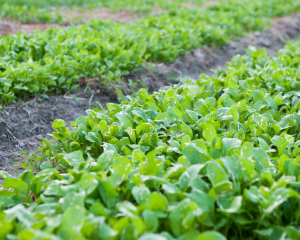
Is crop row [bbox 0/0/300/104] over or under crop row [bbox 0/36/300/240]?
over

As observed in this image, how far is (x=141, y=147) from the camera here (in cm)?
212

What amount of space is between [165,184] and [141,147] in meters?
0.60

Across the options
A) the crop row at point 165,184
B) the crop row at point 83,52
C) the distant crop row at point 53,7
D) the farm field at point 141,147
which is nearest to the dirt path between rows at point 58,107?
the farm field at point 141,147

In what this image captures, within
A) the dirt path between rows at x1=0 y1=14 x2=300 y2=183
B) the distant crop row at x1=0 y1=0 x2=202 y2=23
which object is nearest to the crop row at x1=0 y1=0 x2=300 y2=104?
the dirt path between rows at x1=0 y1=14 x2=300 y2=183

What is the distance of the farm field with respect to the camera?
1.42 meters

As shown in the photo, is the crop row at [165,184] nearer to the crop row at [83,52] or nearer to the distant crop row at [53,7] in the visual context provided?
the crop row at [83,52]

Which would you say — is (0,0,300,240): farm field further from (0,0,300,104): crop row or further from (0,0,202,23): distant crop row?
(0,0,202,23): distant crop row

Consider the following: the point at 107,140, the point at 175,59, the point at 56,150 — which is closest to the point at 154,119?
the point at 107,140

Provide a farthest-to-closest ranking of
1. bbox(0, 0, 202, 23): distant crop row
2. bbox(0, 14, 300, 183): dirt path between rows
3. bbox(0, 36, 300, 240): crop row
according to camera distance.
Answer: bbox(0, 0, 202, 23): distant crop row
bbox(0, 14, 300, 183): dirt path between rows
bbox(0, 36, 300, 240): crop row

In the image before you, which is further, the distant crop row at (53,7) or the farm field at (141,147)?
the distant crop row at (53,7)

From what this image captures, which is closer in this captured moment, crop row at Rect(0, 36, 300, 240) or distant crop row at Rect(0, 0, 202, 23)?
crop row at Rect(0, 36, 300, 240)

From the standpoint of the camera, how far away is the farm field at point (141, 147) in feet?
4.66

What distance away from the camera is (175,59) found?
5469 millimetres

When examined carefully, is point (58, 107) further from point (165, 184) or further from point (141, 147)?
point (165, 184)
